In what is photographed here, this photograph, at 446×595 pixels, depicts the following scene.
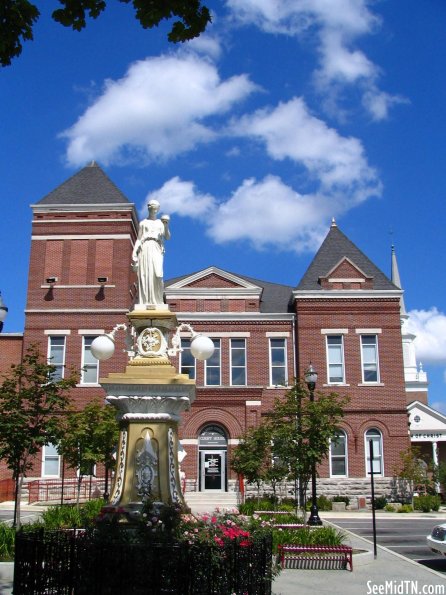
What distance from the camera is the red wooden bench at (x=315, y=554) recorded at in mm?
13578

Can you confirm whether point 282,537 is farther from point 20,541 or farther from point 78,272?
point 78,272

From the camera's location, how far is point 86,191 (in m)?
38.1

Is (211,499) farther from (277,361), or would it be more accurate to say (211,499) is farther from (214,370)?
(277,361)

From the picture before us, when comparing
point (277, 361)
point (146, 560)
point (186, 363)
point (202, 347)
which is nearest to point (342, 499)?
point (277, 361)

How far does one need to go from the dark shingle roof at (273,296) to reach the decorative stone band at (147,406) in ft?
85.8

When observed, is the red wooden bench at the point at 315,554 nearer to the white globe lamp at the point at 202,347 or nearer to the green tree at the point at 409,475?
the white globe lamp at the point at 202,347

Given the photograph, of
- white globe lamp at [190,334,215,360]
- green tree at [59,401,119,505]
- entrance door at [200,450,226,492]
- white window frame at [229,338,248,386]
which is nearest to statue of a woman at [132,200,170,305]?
white globe lamp at [190,334,215,360]

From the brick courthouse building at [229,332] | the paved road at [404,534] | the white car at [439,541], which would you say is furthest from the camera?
the brick courthouse building at [229,332]

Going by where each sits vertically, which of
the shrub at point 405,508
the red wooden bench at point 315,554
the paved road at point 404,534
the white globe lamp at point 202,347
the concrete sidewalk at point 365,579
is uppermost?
the white globe lamp at point 202,347

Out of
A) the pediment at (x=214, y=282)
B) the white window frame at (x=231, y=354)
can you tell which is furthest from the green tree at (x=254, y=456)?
the pediment at (x=214, y=282)

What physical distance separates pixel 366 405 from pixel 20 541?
29.5 m

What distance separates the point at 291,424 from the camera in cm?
2356

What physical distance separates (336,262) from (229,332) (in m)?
7.38

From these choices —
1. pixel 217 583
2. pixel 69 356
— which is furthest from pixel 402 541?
pixel 69 356
